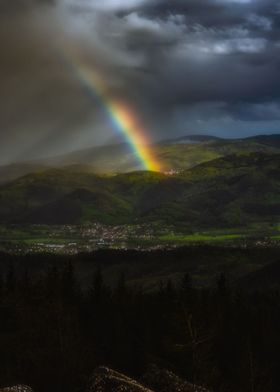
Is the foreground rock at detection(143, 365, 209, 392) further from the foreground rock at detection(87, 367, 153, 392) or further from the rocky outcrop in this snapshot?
the foreground rock at detection(87, 367, 153, 392)

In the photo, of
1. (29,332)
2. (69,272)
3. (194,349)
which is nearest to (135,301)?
(69,272)

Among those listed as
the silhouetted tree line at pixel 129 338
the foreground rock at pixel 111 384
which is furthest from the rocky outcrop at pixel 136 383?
the silhouetted tree line at pixel 129 338

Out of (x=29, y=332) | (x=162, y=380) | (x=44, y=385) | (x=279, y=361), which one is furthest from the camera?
(x=279, y=361)

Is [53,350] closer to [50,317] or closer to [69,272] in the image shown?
[50,317]

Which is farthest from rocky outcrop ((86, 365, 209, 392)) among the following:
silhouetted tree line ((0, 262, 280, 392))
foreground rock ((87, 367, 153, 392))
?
silhouetted tree line ((0, 262, 280, 392))

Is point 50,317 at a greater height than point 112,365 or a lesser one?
greater

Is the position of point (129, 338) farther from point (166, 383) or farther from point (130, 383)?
point (130, 383)

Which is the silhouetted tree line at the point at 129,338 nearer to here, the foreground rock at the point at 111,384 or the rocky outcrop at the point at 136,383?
the rocky outcrop at the point at 136,383
